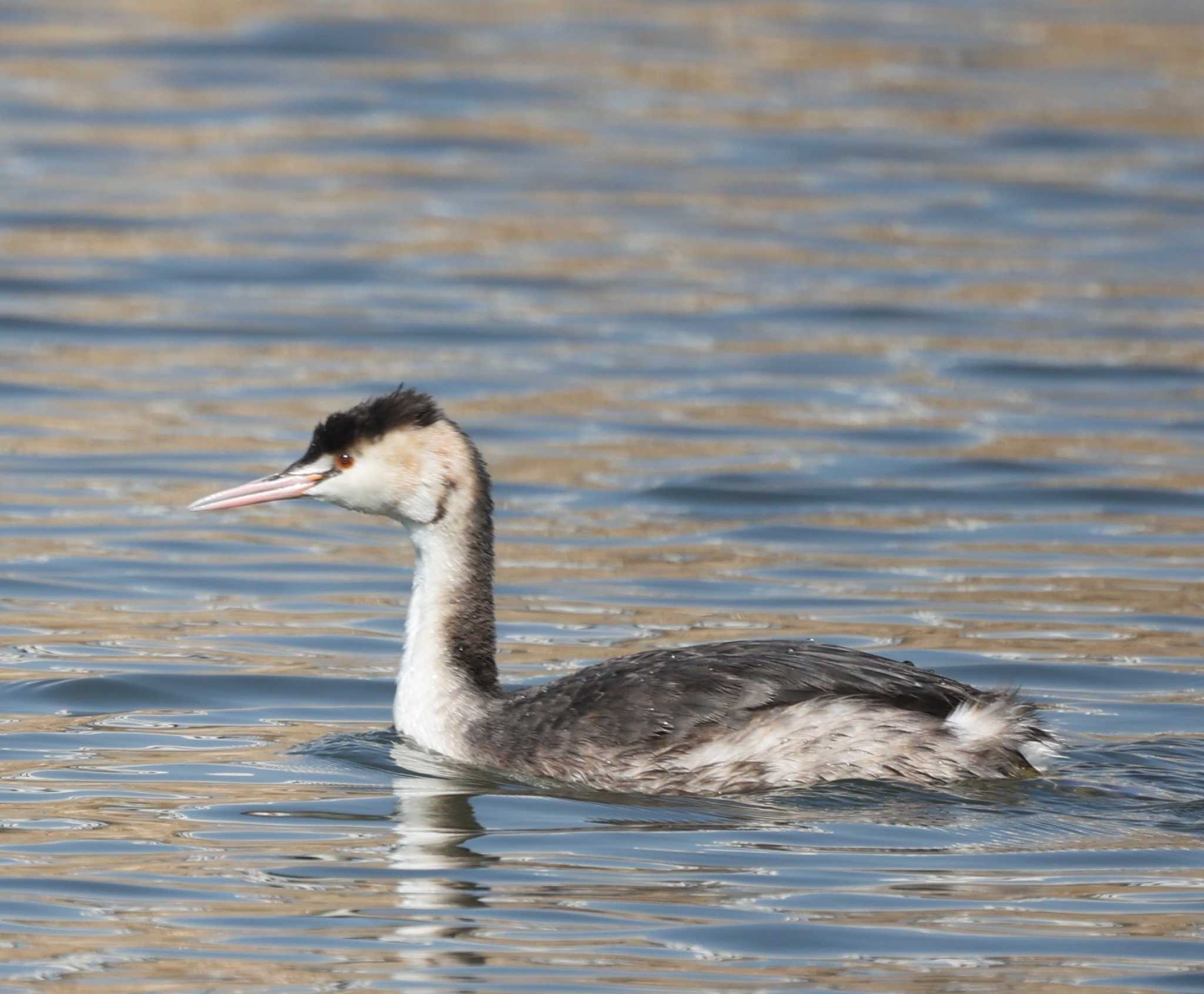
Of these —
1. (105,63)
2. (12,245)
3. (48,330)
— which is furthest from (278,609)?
(105,63)

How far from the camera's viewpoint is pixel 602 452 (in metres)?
14.1

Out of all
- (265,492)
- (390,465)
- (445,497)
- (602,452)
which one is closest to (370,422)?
(390,465)

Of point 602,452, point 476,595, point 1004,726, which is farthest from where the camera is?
point 602,452

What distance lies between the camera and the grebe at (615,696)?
832cm

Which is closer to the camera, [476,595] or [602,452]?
[476,595]

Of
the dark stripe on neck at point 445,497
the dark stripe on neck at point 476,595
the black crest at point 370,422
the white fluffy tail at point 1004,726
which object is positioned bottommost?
the white fluffy tail at point 1004,726

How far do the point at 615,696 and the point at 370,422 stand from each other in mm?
1331

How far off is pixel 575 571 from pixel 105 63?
1388 cm

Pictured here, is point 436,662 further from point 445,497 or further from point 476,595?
point 445,497

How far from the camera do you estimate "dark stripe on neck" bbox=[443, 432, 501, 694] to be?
29.9 feet

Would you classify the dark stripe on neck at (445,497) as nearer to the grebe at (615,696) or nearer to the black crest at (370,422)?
the grebe at (615,696)

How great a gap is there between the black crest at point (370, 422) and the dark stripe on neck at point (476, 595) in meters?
0.18

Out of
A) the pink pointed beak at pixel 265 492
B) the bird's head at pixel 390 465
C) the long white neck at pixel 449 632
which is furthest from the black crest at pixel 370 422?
the long white neck at pixel 449 632

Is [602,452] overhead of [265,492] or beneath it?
beneath
